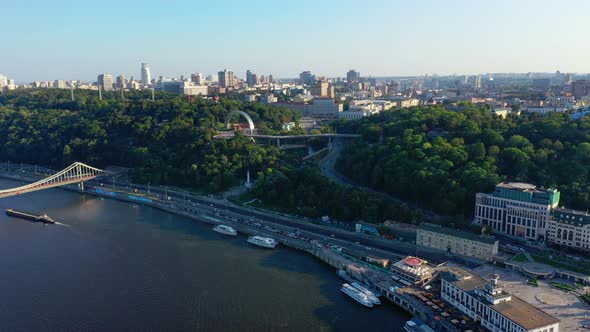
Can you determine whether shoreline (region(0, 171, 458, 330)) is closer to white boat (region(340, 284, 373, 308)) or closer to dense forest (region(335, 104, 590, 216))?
white boat (region(340, 284, 373, 308))

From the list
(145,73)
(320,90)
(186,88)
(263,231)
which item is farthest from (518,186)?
(145,73)

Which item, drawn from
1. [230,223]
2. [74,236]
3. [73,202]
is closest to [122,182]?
[73,202]

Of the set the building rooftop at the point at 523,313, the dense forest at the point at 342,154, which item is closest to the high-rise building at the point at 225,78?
the dense forest at the point at 342,154

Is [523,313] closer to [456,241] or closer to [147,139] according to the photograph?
[456,241]

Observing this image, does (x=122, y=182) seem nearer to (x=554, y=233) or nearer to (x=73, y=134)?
(x=73, y=134)

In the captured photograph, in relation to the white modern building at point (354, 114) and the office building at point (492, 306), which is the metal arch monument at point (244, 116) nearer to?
the white modern building at point (354, 114)

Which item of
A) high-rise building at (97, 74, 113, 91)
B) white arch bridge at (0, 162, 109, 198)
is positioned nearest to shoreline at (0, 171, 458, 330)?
white arch bridge at (0, 162, 109, 198)

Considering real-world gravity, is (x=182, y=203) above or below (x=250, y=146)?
below
